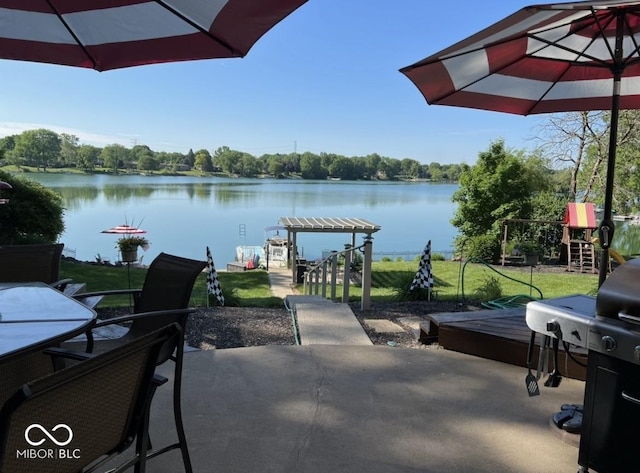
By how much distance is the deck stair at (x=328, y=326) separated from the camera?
11.3ft

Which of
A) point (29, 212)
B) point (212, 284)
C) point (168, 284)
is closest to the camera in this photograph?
point (168, 284)

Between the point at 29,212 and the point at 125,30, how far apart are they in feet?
32.9

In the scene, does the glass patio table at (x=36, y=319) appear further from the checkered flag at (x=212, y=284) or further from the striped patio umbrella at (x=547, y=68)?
the checkered flag at (x=212, y=284)

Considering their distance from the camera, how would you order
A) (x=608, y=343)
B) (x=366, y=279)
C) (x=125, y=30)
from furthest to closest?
(x=366, y=279) < (x=125, y=30) < (x=608, y=343)

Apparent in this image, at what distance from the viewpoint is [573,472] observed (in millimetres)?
1785

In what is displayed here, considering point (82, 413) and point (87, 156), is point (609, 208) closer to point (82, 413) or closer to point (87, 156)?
point (82, 413)

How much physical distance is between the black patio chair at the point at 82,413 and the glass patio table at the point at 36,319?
14.5 inches

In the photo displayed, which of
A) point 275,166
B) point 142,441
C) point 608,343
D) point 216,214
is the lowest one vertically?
point 216,214

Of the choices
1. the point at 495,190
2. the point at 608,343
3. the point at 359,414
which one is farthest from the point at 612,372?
the point at 495,190

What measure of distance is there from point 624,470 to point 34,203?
12.2 metres

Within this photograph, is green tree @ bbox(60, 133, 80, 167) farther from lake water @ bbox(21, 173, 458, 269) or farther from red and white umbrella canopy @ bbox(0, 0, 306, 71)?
red and white umbrella canopy @ bbox(0, 0, 306, 71)

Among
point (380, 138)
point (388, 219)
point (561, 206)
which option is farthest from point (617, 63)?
point (380, 138)

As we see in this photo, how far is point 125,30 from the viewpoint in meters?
2.22

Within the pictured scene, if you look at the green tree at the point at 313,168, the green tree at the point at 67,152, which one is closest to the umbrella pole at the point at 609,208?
the green tree at the point at 67,152
